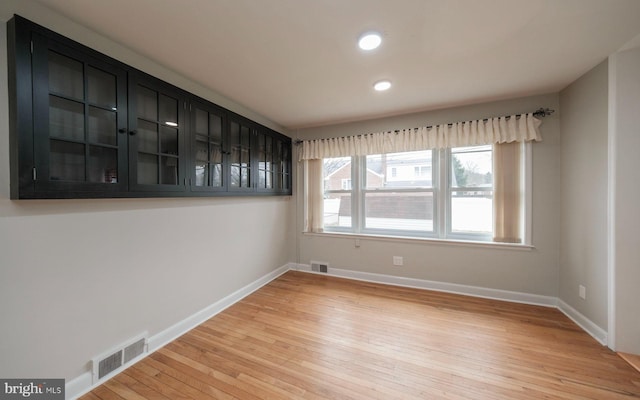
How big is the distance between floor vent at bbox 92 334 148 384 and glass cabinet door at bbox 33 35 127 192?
47.3 inches

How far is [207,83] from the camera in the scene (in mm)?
2451

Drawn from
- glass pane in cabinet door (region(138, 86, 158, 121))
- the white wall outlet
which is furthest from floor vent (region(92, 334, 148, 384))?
the white wall outlet

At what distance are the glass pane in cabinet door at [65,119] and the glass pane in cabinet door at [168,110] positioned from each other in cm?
55

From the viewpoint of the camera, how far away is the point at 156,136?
2.02m

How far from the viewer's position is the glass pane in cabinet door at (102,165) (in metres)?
1.63

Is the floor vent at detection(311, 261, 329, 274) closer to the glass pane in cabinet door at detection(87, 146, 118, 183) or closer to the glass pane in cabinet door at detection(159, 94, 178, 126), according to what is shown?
the glass pane in cabinet door at detection(159, 94, 178, 126)

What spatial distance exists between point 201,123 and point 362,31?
67.9 inches

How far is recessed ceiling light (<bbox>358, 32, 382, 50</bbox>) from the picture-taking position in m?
1.72

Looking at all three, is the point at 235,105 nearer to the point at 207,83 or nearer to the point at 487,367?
the point at 207,83

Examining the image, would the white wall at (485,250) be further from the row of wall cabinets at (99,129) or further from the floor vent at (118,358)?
the floor vent at (118,358)

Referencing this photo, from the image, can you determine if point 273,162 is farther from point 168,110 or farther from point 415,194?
point 415,194

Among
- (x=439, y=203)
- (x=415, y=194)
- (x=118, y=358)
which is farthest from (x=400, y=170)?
(x=118, y=358)

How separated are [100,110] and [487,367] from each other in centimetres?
338

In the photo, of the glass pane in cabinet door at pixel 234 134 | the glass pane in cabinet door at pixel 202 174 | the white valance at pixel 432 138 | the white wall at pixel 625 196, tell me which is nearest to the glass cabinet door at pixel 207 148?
the glass pane in cabinet door at pixel 202 174
